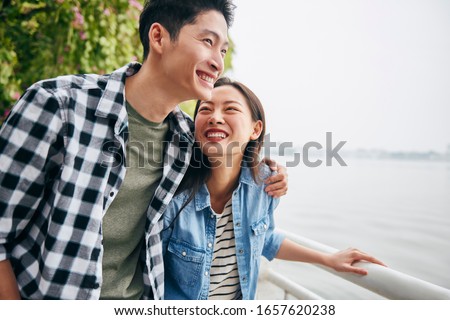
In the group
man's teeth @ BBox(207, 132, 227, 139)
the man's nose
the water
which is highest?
the man's nose

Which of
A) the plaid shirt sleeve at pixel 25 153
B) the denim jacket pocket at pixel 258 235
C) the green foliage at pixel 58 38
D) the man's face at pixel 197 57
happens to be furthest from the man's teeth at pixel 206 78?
the green foliage at pixel 58 38

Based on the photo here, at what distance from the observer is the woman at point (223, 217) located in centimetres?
135

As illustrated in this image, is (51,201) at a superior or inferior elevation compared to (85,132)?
inferior

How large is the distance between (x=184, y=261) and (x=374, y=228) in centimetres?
581

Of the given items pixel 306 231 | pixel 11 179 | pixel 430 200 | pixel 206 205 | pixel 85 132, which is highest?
pixel 85 132

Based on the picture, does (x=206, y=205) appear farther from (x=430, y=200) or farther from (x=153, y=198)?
(x=430, y=200)

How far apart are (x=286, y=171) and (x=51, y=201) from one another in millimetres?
1095

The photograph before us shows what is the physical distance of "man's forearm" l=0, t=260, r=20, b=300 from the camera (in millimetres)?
Result: 1023

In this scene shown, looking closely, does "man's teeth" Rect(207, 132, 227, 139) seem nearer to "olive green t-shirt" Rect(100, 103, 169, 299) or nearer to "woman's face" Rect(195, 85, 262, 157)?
"woman's face" Rect(195, 85, 262, 157)

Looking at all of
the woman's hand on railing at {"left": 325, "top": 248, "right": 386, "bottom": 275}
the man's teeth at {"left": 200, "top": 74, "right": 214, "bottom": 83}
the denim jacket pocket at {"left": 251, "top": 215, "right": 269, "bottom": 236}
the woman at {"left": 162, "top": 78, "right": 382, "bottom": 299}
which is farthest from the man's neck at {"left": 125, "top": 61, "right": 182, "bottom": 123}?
the woman's hand on railing at {"left": 325, "top": 248, "right": 386, "bottom": 275}

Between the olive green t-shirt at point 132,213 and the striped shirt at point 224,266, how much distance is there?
0.33m

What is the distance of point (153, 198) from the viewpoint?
4.17 ft

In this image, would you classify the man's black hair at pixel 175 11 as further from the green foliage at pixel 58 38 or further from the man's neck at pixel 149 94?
the green foliage at pixel 58 38
